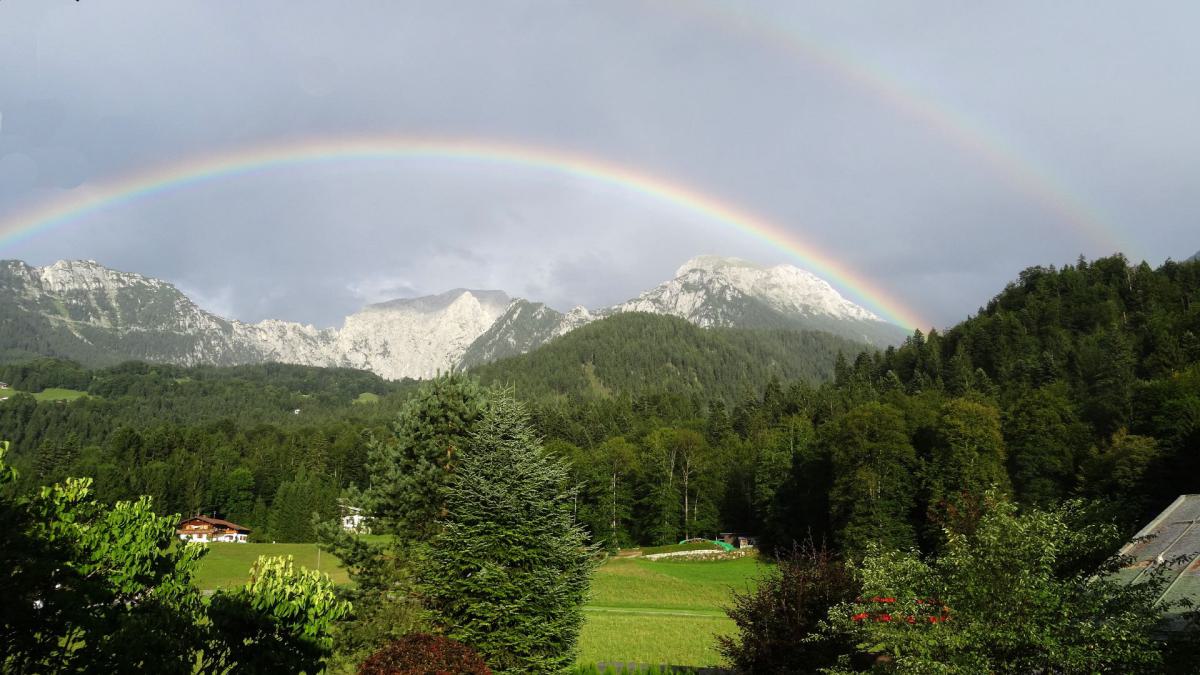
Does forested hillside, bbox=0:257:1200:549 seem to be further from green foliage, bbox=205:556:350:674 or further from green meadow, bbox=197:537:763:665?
green meadow, bbox=197:537:763:665

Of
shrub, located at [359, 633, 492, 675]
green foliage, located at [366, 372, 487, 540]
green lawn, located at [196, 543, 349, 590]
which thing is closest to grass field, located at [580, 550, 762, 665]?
green foliage, located at [366, 372, 487, 540]

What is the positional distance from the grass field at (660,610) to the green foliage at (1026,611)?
42.9 feet

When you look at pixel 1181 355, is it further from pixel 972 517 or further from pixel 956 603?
pixel 956 603

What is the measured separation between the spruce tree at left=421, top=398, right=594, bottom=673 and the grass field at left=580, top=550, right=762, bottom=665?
6.91 meters

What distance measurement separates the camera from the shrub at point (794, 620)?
19931 mm

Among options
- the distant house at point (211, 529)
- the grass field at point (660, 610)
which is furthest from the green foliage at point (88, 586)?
the distant house at point (211, 529)

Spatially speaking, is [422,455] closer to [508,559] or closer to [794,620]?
[508,559]

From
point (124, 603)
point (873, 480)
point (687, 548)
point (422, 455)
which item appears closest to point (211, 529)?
point (687, 548)

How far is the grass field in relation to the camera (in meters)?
34.1

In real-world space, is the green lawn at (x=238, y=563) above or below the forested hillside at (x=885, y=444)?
below

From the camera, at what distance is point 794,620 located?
2053 cm

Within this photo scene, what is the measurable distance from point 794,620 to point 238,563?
78117 mm

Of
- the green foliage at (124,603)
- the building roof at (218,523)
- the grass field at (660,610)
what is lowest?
the grass field at (660,610)

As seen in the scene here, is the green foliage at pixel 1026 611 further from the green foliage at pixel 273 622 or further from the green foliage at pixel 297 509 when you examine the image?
the green foliage at pixel 297 509
